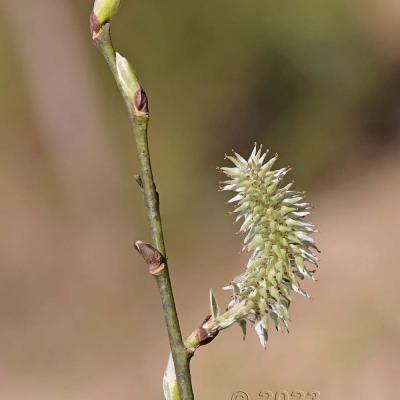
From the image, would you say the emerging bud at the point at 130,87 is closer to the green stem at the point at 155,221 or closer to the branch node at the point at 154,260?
the green stem at the point at 155,221

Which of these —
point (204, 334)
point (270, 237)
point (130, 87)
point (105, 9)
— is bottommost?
point (204, 334)

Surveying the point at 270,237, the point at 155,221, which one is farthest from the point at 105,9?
the point at 270,237

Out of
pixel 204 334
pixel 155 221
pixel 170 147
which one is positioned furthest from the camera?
pixel 170 147

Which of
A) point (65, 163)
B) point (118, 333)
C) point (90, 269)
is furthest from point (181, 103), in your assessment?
→ point (118, 333)

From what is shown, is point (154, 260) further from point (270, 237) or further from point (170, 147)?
point (170, 147)

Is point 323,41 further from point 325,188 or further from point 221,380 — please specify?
point 221,380
